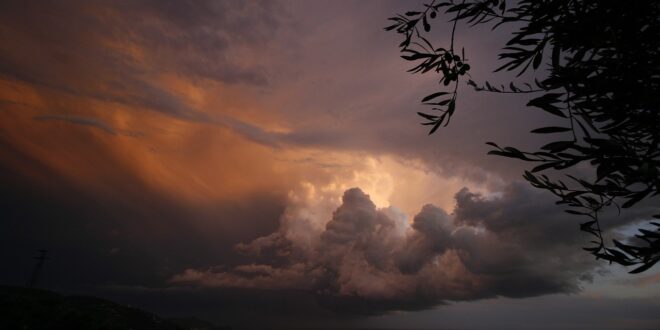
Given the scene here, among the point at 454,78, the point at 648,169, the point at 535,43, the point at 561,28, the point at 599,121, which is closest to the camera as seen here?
the point at 648,169

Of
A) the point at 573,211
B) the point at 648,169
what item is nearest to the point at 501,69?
the point at 573,211

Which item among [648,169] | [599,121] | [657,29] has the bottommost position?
[648,169]

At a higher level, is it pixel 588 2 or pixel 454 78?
pixel 588 2

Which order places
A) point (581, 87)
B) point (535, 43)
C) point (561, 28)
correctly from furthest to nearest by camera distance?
point (535, 43) → point (581, 87) → point (561, 28)

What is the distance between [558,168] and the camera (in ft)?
11.8

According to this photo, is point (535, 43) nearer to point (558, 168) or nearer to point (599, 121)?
point (599, 121)

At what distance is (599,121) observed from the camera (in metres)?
4.04

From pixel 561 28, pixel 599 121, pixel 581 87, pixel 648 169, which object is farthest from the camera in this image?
pixel 599 121

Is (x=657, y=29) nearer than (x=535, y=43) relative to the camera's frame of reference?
Yes

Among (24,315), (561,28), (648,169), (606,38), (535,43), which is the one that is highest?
(535,43)

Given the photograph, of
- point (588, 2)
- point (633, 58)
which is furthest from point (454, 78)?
point (633, 58)

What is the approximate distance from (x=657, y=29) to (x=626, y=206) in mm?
2074

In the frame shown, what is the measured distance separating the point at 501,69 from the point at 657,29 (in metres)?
1.63

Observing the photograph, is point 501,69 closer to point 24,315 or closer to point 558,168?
point 558,168
